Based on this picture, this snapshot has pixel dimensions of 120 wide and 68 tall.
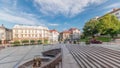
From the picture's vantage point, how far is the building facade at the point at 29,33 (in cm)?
5944

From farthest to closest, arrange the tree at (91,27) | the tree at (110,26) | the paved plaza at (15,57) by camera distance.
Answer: the tree at (91,27) < the tree at (110,26) < the paved plaza at (15,57)

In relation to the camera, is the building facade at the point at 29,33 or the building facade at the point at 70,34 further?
the building facade at the point at 70,34

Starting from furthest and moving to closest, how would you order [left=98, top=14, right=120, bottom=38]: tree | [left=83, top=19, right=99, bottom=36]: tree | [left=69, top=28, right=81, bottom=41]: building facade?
1. [left=69, top=28, right=81, bottom=41]: building facade
2. [left=83, top=19, right=99, bottom=36]: tree
3. [left=98, top=14, right=120, bottom=38]: tree

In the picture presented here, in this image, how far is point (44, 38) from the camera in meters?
66.2

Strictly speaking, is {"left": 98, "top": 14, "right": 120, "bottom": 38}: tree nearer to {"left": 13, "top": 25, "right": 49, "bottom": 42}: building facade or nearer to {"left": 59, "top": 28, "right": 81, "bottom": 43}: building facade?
{"left": 13, "top": 25, "right": 49, "bottom": 42}: building facade

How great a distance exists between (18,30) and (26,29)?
12.6ft

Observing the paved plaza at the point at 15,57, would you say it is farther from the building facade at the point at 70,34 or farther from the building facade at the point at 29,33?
the building facade at the point at 70,34

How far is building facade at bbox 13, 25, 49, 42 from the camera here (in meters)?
59.4

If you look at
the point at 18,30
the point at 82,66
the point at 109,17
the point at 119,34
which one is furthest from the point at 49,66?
the point at 18,30

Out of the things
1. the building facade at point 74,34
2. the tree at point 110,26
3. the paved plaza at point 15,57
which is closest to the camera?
the paved plaza at point 15,57

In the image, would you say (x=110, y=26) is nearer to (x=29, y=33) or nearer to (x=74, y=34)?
(x=29, y=33)

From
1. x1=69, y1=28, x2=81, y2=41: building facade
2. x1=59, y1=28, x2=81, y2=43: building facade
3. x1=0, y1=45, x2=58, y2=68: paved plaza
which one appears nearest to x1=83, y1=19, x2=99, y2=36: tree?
x1=0, y1=45, x2=58, y2=68: paved plaza

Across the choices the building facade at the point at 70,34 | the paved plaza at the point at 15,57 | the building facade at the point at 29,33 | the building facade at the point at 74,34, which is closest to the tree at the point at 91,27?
the building facade at the point at 29,33

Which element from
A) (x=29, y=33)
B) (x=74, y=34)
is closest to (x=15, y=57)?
(x=29, y=33)
